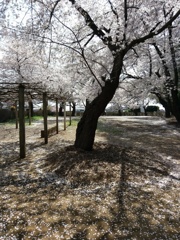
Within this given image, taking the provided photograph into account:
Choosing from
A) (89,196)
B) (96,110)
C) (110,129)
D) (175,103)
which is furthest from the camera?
(175,103)

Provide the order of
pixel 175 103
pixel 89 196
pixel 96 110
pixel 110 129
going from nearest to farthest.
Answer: pixel 89 196 → pixel 96 110 → pixel 110 129 → pixel 175 103

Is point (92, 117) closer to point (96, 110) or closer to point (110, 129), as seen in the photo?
point (96, 110)

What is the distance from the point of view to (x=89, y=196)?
4.16 m

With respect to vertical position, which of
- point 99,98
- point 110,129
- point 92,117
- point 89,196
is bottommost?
point 89,196

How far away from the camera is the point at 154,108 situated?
4122 cm

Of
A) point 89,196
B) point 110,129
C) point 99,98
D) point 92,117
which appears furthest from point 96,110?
point 110,129

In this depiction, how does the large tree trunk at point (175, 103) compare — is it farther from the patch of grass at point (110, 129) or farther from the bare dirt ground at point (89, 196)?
the bare dirt ground at point (89, 196)

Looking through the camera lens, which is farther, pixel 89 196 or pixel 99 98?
pixel 99 98

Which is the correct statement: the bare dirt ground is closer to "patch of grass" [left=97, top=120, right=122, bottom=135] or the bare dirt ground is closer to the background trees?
the background trees

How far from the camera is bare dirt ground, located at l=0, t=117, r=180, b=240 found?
10.00 ft

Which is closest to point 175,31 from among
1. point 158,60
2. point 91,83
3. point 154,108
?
point 158,60

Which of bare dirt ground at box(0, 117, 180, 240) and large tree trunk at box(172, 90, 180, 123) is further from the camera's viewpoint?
large tree trunk at box(172, 90, 180, 123)

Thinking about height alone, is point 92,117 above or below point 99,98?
below

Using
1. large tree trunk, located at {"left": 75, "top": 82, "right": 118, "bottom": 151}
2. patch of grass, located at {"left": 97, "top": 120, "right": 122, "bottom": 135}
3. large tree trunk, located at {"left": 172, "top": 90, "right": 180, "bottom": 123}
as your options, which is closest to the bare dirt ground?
large tree trunk, located at {"left": 75, "top": 82, "right": 118, "bottom": 151}
